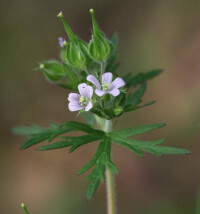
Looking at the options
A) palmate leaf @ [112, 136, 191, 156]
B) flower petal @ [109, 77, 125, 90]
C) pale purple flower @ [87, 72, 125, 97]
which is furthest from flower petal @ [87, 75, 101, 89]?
palmate leaf @ [112, 136, 191, 156]

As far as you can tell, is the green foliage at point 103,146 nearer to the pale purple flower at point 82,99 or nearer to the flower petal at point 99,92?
the pale purple flower at point 82,99

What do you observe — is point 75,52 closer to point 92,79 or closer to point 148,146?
point 92,79

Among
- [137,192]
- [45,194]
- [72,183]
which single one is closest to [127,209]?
[137,192]

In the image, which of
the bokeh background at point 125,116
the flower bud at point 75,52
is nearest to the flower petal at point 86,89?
the flower bud at point 75,52

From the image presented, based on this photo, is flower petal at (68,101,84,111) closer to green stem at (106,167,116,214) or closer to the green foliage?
the green foliage

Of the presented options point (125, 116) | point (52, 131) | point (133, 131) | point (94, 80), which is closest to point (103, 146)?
point (133, 131)

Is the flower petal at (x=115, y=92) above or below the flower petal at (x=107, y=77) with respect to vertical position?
below

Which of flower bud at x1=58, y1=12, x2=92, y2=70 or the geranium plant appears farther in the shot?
flower bud at x1=58, y1=12, x2=92, y2=70

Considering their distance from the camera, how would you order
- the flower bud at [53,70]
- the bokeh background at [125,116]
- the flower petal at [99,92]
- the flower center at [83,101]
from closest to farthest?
the flower petal at [99,92] → the flower center at [83,101] → the flower bud at [53,70] → the bokeh background at [125,116]
